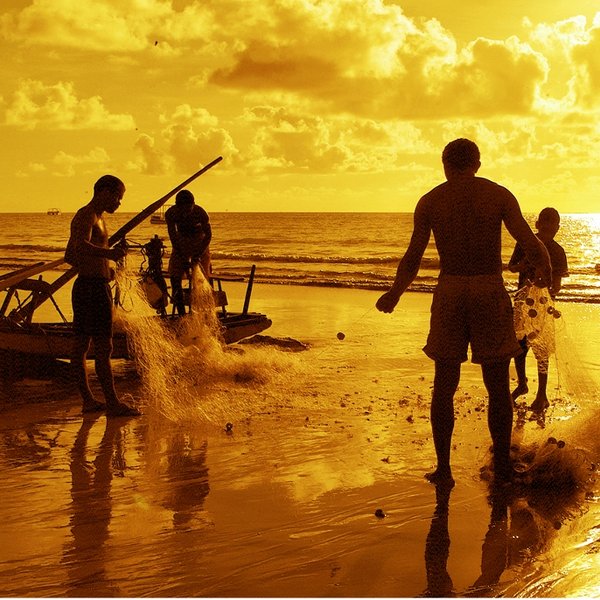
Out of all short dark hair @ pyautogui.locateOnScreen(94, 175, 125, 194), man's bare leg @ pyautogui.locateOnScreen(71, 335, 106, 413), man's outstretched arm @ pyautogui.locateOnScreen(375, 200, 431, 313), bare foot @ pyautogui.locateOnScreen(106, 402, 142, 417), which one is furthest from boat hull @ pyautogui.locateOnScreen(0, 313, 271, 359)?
man's outstretched arm @ pyautogui.locateOnScreen(375, 200, 431, 313)

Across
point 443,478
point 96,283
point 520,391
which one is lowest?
point 443,478

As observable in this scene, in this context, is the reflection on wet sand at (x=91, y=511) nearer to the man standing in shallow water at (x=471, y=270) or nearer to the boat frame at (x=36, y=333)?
the boat frame at (x=36, y=333)

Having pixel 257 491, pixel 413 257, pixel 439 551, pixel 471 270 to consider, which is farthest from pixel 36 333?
pixel 439 551

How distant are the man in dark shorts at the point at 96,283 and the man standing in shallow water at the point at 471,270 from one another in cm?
295

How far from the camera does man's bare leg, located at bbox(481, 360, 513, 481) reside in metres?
4.90

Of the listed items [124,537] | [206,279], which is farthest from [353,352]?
[124,537]

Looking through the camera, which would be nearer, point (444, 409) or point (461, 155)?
point (461, 155)

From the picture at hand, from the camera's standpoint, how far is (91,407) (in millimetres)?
7152

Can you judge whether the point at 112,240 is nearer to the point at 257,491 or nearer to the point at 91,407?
the point at 91,407

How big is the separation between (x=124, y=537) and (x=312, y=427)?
259 centimetres

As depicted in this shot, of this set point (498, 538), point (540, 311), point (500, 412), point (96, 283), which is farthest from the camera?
point (96, 283)

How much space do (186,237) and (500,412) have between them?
5.78 m

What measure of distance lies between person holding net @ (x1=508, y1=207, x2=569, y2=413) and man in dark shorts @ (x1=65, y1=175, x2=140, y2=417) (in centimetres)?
341

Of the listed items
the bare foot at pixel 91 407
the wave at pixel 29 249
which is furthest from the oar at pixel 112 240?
the wave at pixel 29 249
